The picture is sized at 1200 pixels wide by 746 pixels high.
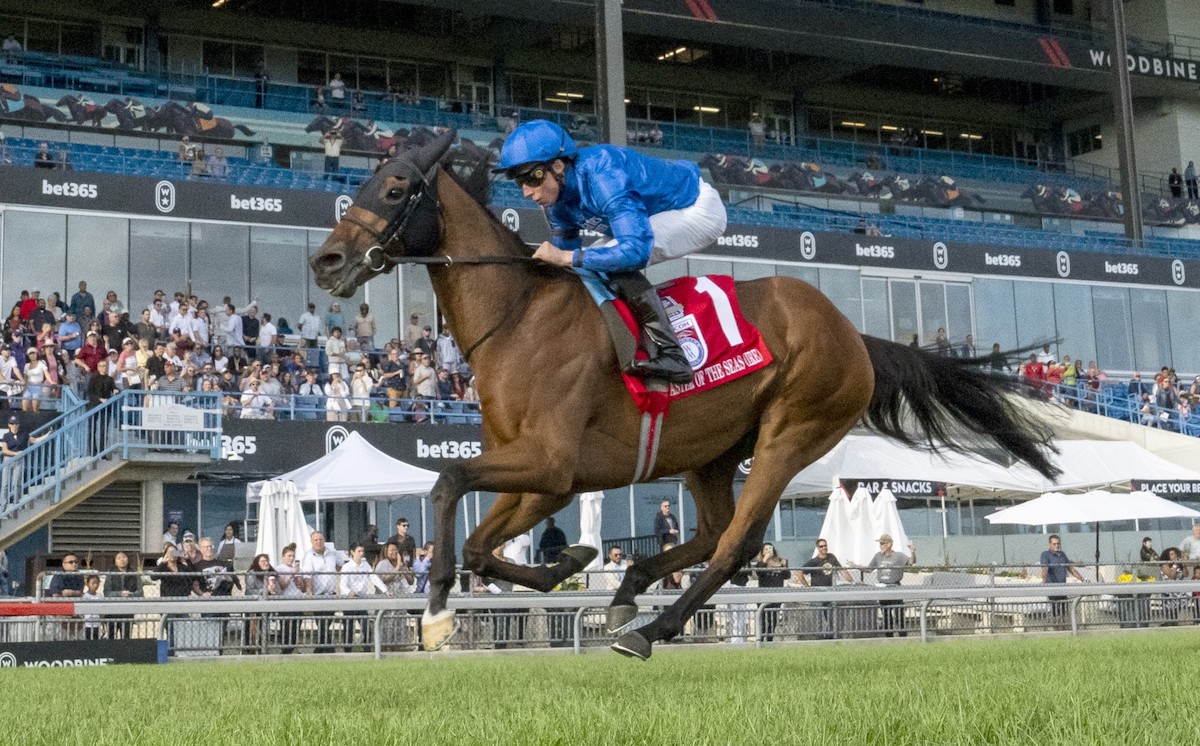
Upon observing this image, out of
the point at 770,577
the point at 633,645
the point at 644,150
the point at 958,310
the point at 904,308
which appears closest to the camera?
the point at 633,645

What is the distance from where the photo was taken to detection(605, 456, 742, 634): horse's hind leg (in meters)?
7.09

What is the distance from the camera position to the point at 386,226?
6551 millimetres

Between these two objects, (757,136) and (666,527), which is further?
(757,136)

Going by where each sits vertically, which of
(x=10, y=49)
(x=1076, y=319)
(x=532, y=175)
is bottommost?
(x=532, y=175)

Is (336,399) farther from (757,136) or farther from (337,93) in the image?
(757,136)

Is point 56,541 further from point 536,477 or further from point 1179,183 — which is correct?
point 1179,183

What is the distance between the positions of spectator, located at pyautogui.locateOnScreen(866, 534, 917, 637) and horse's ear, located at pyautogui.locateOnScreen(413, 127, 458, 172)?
9971 mm

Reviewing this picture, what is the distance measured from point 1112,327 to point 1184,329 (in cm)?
243

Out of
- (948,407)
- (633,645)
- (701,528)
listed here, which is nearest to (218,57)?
(948,407)

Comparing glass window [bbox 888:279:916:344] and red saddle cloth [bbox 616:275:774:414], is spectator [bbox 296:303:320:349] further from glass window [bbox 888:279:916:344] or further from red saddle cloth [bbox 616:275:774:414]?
red saddle cloth [bbox 616:275:774:414]

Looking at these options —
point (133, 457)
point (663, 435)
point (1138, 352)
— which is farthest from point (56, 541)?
point (1138, 352)

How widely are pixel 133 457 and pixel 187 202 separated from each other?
7.13 meters

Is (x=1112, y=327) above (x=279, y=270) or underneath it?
underneath

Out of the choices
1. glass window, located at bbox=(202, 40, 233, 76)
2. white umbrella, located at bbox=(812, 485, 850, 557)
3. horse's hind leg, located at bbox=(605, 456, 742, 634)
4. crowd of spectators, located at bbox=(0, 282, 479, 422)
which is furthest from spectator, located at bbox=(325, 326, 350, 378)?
horse's hind leg, located at bbox=(605, 456, 742, 634)
